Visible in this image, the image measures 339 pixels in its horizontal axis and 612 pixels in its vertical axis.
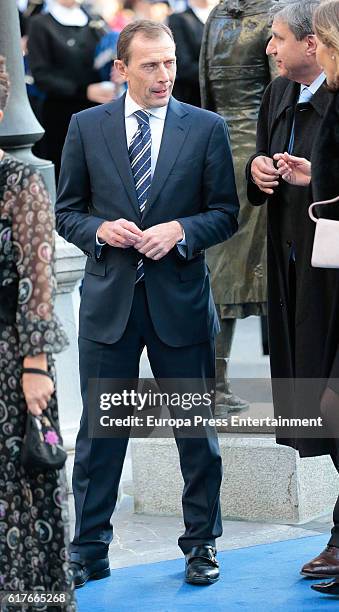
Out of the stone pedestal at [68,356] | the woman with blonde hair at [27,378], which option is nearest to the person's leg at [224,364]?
the stone pedestal at [68,356]

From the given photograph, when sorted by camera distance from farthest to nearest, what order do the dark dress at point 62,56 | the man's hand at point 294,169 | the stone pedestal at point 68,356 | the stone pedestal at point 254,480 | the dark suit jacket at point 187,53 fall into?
the dark suit jacket at point 187,53 < the dark dress at point 62,56 < the stone pedestal at point 68,356 < the stone pedestal at point 254,480 < the man's hand at point 294,169

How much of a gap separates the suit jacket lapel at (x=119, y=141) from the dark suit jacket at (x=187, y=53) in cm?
803

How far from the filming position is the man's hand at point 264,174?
17.8 feet

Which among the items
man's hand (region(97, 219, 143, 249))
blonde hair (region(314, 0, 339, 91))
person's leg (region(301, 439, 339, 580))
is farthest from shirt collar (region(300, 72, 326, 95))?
person's leg (region(301, 439, 339, 580))

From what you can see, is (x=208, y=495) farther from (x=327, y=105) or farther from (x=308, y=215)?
(x=327, y=105)

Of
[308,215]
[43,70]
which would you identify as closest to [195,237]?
[308,215]

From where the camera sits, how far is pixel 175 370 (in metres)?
5.45

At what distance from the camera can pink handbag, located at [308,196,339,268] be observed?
4871 millimetres

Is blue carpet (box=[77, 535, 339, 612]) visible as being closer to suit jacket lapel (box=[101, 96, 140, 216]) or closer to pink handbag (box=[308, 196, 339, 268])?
pink handbag (box=[308, 196, 339, 268])

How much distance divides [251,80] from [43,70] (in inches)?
249

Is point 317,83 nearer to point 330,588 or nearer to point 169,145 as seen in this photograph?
point 169,145

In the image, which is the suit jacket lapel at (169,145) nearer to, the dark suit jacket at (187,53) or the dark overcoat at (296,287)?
the dark overcoat at (296,287)

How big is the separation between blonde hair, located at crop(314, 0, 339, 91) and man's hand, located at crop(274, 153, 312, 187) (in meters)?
0.38

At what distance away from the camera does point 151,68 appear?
533 centimetres
